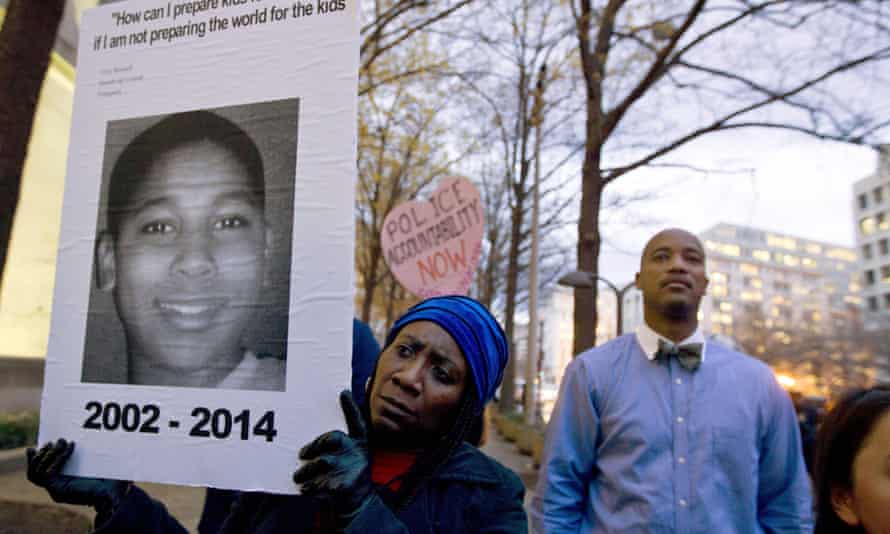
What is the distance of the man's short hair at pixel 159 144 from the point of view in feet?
5.58

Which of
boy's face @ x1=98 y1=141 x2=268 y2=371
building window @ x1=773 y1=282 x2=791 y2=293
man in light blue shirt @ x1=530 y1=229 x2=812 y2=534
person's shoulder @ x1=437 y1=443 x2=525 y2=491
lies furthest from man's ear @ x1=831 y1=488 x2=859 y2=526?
building window @ x1=773 y1=282 x2=791 y2=293

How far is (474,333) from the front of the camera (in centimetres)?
166

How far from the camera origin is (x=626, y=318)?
81.0 m

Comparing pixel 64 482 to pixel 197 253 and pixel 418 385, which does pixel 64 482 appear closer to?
pixel 197 253

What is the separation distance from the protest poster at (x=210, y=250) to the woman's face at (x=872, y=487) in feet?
3.65

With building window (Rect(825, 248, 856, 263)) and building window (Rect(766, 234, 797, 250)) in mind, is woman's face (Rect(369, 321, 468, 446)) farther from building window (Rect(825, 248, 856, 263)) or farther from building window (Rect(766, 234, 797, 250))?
building window (Rect(825, 248, 856, 263))

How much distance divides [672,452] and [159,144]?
1.89m

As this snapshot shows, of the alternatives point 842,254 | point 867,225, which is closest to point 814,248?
point 842,254

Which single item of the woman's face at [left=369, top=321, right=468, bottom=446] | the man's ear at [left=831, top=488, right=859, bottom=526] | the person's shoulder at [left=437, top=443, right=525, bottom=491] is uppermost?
the woman's face at [left=369, top=321, right=468, bottom=446]

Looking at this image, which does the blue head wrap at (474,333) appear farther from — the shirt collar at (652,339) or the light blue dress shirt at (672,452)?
the shirt collar at (652,339)

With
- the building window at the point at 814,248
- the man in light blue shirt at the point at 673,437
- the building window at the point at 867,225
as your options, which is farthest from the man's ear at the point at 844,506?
the building window at the point at 814,248

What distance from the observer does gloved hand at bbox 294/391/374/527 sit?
1.34 metres

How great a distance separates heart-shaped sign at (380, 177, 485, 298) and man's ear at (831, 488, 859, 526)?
12.7 ft

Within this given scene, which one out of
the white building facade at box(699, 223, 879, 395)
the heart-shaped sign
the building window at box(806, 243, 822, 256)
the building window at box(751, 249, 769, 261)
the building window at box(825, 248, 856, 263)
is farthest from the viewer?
the building window at box(806, 243, 822, 256)
